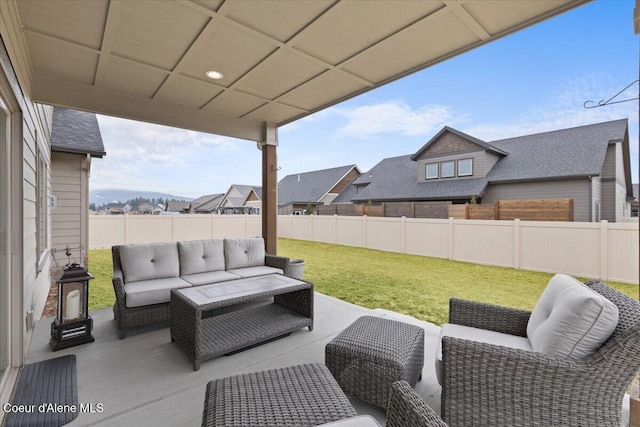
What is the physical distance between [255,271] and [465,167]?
35.2 ft

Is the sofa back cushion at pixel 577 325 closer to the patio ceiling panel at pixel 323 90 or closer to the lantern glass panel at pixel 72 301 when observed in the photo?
the patio ceiling panel at pixel 323 90

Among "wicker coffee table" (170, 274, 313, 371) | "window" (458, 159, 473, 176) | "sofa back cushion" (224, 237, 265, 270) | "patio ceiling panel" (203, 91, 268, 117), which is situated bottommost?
"wicker coffee table" (170, 274, 313, 371)

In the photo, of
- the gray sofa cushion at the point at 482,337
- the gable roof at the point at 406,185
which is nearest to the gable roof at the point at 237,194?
the gable roof at the point at 406,185

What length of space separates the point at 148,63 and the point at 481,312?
409 centimetres

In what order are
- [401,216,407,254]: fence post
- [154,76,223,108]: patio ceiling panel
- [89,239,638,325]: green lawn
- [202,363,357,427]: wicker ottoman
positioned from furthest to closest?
[401,216,407,254]: fence post
[89,239,638,325]: green lawn
[154,76,223,108]: patio ceiling panel
[202,363,357,427]: wicker ottoman

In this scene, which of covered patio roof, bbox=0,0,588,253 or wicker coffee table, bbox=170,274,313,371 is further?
wicker coffee table, bbox=170,274,313,371

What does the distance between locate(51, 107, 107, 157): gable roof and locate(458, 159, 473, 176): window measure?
12.0 m

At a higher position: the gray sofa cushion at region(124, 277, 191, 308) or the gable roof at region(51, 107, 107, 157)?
the gable roof at region(51, 107, 107, 157)

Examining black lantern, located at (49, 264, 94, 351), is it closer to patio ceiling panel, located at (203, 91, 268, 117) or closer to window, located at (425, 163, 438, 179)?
patio ceiling panel, located at (203, 91, 268, 117)

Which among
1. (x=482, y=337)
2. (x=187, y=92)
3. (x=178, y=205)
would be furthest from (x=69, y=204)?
(x=178, y=205)

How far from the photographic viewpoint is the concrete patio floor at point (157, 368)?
6.62ft

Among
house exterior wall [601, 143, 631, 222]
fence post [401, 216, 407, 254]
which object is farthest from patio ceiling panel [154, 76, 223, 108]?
house exterior wall [601, 143, 631, 222]

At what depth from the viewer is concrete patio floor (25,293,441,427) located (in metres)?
2.02

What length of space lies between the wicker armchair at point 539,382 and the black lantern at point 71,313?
3.40 meters
